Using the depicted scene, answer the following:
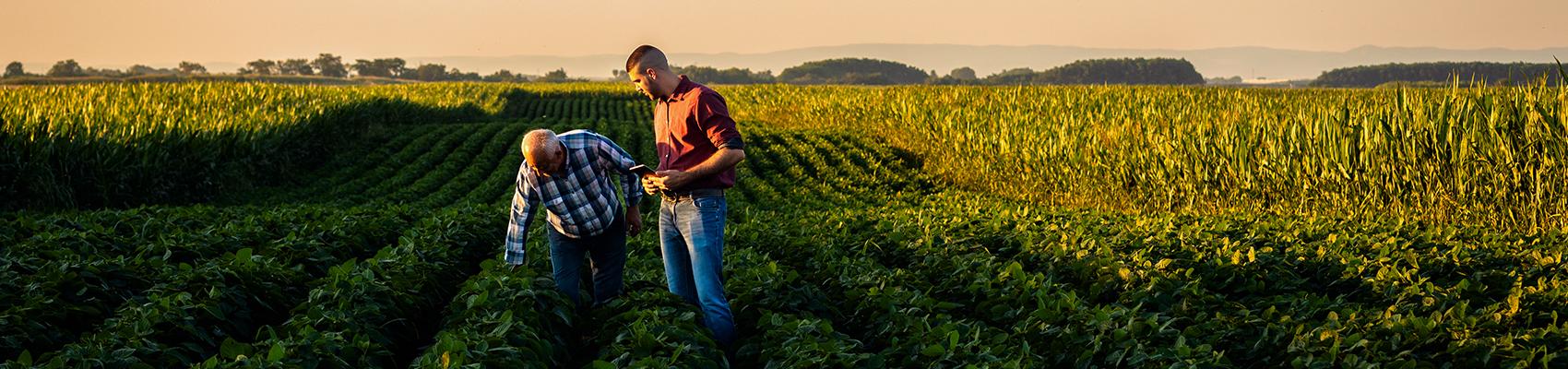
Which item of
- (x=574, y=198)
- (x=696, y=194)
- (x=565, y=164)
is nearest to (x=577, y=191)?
(x=574, y=198)

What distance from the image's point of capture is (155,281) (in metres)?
7.85

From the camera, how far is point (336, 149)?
2989cm

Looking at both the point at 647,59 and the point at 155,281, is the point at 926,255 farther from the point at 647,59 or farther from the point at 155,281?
the point at 155,281

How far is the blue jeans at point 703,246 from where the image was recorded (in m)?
6.11

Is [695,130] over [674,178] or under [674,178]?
over

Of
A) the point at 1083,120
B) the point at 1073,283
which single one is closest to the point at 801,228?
the point at 1073,283

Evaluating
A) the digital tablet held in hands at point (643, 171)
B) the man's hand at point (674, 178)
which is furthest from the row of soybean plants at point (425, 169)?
the man's hand at point (674, 178)

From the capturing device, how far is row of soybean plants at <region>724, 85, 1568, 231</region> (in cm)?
1224

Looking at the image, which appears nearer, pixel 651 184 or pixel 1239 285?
pixel 651 184

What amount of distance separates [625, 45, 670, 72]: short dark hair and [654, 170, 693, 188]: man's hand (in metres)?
0.58

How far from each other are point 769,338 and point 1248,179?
10834 mm

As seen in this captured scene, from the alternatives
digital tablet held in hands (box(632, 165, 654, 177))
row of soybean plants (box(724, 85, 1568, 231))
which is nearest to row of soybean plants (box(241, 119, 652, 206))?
row of soybean plants (box(724, 85, 1568, 231))

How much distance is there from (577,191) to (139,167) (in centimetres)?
1554

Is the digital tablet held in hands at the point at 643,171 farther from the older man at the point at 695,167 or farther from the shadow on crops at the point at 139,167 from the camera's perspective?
the shadow on crops at the point at 139,167
